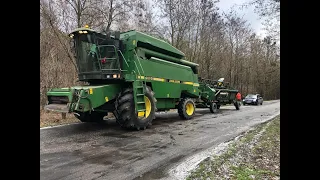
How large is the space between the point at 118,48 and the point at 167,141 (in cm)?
373

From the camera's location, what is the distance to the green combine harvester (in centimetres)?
773

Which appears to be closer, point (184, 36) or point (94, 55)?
point (94, 55)

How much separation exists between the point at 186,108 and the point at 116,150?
279 inches

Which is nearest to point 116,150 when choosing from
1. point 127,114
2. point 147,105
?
point 127,114

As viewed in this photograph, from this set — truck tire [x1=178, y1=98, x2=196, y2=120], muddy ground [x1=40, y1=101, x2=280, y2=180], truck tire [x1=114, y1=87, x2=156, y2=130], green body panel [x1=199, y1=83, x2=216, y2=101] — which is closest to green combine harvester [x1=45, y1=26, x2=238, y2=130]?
truck tire [x1=114, y1=87, x2=156, y2=130]

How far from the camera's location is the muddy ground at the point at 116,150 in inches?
173

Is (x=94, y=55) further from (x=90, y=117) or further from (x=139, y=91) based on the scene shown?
(x=90, y=117)

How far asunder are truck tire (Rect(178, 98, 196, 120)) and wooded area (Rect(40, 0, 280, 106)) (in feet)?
13.5

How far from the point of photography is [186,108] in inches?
496

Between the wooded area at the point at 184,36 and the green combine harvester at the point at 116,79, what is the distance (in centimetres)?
321

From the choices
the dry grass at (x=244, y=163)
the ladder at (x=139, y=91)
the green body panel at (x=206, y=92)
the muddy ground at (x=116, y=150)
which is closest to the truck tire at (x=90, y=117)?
the muddy ground at (x=116, y=150)

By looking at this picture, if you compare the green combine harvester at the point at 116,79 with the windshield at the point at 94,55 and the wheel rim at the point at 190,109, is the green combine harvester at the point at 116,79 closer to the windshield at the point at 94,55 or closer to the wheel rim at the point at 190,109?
the windshield at the point at 94,55
